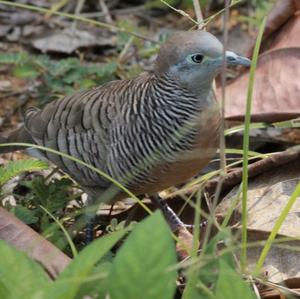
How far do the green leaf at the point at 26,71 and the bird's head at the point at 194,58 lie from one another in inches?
50.9

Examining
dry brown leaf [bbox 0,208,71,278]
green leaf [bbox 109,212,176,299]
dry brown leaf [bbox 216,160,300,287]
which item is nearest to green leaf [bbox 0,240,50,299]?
green leaf [bbox 109,212,176,299]

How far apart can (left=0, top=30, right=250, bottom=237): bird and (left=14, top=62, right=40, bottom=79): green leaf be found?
0.94 meters

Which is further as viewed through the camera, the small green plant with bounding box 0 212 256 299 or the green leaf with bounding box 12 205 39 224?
the green leaf with bounding box 12 205 39 224

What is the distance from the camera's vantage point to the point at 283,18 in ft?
12.4

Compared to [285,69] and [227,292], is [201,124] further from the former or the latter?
[227,292]

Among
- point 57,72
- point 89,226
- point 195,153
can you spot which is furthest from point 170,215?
point 57,72

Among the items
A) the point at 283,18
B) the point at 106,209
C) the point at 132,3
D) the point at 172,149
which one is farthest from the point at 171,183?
the point at 132,3

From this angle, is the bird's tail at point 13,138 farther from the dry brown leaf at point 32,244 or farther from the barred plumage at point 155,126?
the dry brown leaf at point 32,244

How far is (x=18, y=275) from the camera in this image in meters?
2.05

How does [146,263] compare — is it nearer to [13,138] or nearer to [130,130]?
[130,130]

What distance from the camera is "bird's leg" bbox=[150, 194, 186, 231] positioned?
328cm

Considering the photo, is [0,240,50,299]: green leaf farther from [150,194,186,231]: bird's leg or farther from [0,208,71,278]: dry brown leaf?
[150,194,186,231]: bird's leg

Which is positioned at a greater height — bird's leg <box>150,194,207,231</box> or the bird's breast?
the bird's breast

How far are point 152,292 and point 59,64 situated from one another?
2.43 metres
